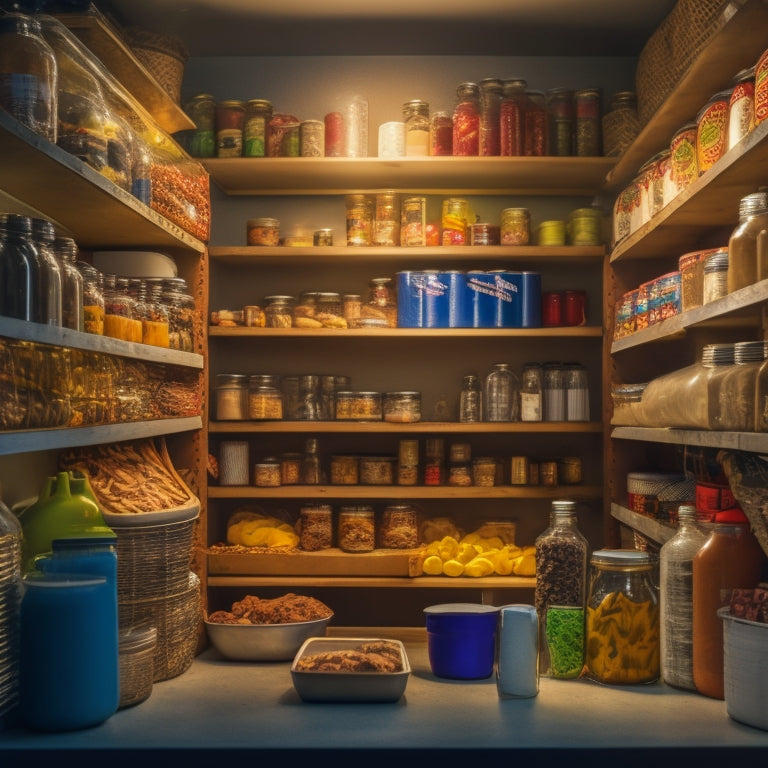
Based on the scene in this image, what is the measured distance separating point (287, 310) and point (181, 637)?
1631mm

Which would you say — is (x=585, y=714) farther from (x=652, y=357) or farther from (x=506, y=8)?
(x=506, y=8)

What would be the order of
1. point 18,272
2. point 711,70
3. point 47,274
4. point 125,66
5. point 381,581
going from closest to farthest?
1. point 18,272
2. point 47,274
3. point 711,70
4. point 125,66
5. point 381,581

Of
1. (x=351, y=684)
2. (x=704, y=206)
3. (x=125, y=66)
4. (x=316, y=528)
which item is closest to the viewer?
(x=351, y=684)

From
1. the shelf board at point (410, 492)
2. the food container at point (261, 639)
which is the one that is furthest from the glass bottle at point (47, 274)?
the shelf board at point (410, 492)

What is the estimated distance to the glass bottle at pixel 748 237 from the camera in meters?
2.03

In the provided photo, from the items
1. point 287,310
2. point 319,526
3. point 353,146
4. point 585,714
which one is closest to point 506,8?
point 353,146

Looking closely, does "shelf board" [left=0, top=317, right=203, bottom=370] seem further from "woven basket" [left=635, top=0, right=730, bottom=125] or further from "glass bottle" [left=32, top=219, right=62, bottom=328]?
"woven basket" [left=635, top=0, right=730, bottom=125]

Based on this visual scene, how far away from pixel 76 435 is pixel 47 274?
373mm

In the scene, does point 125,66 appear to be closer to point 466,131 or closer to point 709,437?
point 466,131

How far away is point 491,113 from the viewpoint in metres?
3.56

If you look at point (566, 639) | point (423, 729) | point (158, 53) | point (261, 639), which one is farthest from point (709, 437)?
point (158, 53)

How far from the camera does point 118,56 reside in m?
2.78
